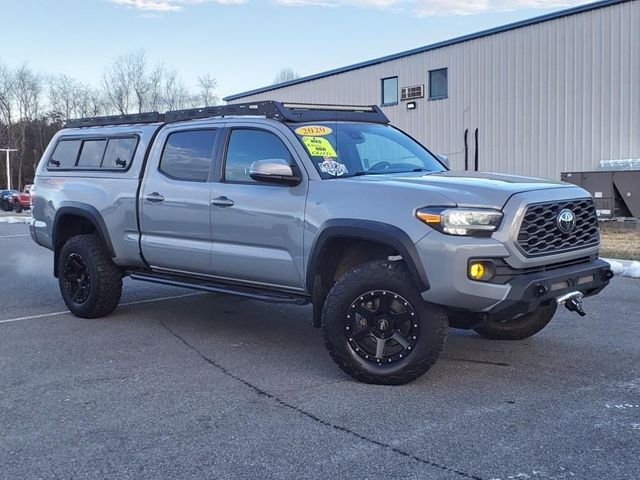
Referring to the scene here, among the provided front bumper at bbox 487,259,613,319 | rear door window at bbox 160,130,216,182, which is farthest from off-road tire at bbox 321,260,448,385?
rear door window at bbox 160,130,216,182

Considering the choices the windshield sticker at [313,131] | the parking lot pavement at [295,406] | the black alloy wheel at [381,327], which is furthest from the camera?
the windshield sticker at [313,131]

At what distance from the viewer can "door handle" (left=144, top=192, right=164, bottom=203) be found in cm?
621

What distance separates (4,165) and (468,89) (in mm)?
73199

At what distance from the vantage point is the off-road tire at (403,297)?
448 cm

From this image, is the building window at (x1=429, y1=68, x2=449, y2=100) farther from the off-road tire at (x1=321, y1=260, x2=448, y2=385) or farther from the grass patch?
the off-road tire at (x1=321, y1=260, x2=448, y2=385)

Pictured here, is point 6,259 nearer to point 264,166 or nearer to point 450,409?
point 264,166

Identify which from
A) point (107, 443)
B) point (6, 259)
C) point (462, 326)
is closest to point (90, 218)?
point (107, 443)

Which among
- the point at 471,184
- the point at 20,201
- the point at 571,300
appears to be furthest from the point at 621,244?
the point at 20,201

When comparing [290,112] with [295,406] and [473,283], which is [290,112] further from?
[295,406]

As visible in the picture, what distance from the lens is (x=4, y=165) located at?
8288 cm

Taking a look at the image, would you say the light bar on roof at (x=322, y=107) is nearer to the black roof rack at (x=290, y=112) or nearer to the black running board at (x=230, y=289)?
Answer: the black roof rack at (x=290, y=112)

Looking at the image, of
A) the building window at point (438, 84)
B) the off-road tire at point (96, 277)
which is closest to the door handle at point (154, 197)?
the off-road tire at point (96, 277)

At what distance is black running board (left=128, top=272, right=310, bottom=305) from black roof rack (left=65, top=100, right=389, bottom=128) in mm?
1421

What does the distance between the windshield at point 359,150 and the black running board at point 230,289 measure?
1009mm
